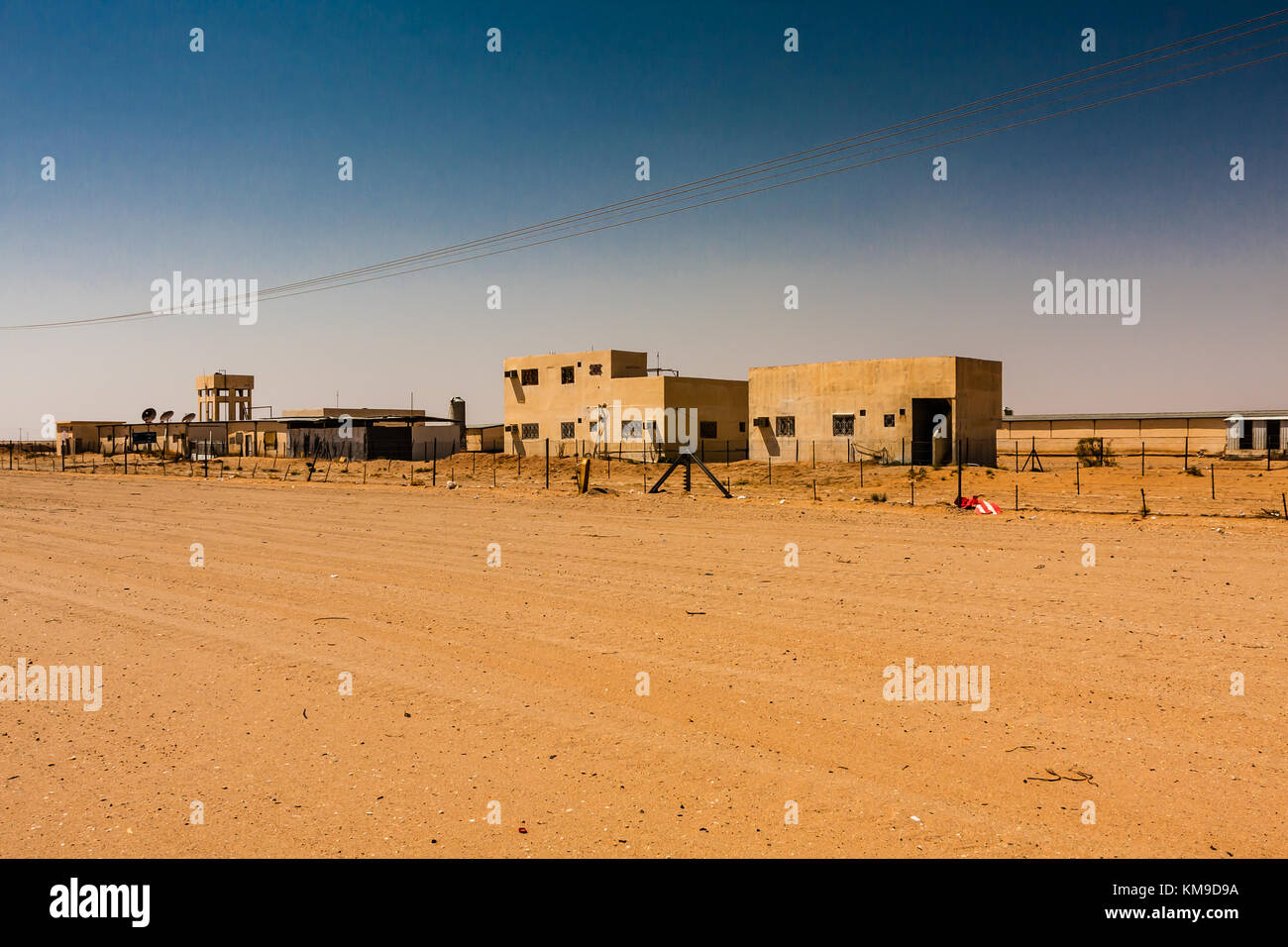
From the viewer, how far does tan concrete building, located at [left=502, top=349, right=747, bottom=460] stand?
49250 millimetres

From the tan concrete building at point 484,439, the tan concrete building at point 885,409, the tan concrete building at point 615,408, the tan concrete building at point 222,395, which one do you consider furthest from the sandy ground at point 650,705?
the tan concrete building at point 222,395

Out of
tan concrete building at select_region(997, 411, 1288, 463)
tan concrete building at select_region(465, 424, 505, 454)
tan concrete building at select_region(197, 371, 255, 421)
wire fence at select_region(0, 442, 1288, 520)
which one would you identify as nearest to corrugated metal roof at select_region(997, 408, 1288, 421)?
tan concrete building at select_region(997, 411, 1288, 463)

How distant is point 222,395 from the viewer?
8800cm

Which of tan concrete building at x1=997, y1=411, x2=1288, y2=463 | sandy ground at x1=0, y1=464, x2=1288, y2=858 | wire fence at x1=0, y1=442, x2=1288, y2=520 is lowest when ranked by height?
sandy ground at x1=0, y1=464, x2=1288, y2=858

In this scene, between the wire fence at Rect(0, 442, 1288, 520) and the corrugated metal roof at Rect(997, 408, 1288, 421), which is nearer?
the wire fence at Rect(0, 442, 1288, 520)

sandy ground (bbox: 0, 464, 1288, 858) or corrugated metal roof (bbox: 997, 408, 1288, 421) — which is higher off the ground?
corrugated metal roof (bbox: 997, 408, 1288, 421)

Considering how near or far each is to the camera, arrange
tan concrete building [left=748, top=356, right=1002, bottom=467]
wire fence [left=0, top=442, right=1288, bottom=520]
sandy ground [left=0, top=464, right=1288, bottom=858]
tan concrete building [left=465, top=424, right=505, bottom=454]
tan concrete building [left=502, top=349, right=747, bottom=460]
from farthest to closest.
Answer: tan concrete building [left=465, top=424, right=505, bottom=454]
tan concrete building [left=502, top=349, right=747, bottom=460]
tan concrete building [left=748, top=356, right=1002, bottom=467]
wire fence [left=0, top=442, right=1288, bottom=520]
sandy ground [left=0, top=464, right=1288, bottom=858]

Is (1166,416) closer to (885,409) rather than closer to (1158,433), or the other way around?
(1158,433)

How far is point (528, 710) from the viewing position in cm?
686

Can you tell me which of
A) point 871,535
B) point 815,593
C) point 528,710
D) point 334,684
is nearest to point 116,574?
point 334,684

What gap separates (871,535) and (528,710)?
11.8 metres

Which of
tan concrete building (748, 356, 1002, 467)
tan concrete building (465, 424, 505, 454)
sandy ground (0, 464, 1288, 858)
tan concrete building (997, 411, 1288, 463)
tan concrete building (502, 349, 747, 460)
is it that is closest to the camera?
sandy ground (0, 464, 1288, 858)

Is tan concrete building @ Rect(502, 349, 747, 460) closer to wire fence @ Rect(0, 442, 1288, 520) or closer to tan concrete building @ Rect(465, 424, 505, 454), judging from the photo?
wire fence @ Rect(0, 442, 1288, 520)

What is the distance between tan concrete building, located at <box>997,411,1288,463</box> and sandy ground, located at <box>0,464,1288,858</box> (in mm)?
41227
